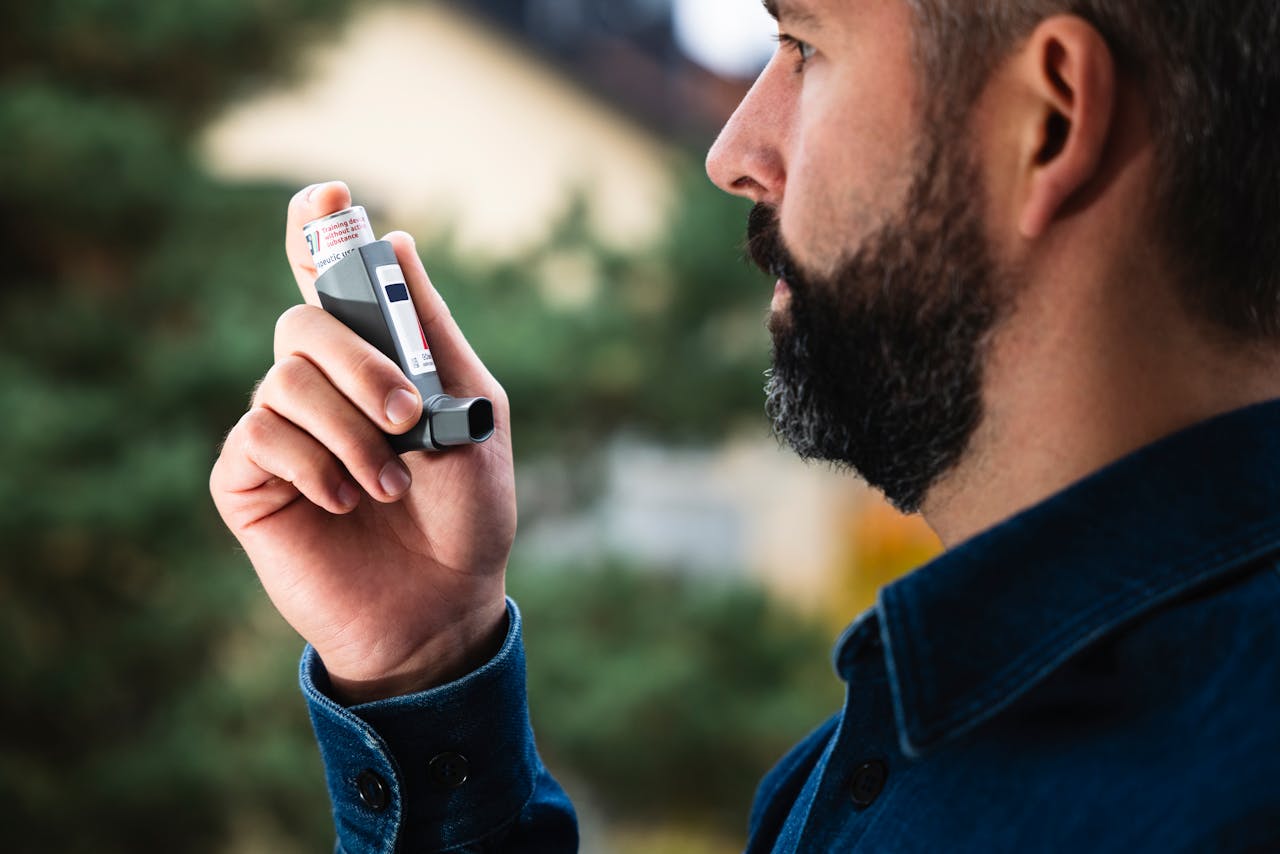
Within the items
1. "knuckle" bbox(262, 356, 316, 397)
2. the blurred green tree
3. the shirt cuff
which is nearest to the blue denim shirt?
the shirt cuff

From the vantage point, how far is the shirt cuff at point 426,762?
0.95 metres

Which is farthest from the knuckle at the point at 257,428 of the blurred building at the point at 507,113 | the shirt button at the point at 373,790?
the blurred building at the point at 507,113

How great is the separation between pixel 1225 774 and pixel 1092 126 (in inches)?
13.2

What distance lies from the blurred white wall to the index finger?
3.61 metres

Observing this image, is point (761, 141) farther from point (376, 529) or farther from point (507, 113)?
point (507, 113)

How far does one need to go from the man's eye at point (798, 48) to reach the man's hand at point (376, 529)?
0.29 metres

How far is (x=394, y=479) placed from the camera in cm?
88

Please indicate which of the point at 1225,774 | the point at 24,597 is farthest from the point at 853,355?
the point at 24,597

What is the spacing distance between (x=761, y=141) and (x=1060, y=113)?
0.67ft

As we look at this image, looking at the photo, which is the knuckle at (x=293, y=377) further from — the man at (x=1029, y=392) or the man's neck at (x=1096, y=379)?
the man's neck at (x=1096, y=379)

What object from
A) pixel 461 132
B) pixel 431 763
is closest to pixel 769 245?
pixel 431 763

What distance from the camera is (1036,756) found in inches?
25.5

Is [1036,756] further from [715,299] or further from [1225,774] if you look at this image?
[715,299]

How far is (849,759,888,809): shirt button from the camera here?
2.34ft
